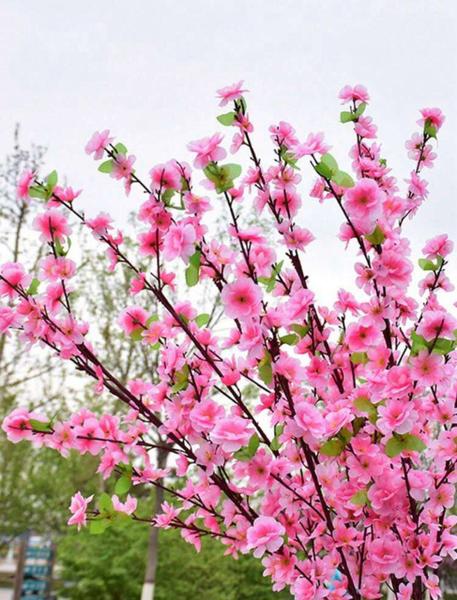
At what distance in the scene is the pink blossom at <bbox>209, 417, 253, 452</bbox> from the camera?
146 cm

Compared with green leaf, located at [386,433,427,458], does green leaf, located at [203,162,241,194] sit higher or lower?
higher

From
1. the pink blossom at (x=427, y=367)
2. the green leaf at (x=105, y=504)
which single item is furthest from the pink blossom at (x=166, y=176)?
the green leaf at (x=105, y=504)

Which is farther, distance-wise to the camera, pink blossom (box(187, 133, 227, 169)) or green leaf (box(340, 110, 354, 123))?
green leaf (box(340, 110, 354, 123))

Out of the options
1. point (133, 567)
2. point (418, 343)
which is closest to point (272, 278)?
point (418, 343)

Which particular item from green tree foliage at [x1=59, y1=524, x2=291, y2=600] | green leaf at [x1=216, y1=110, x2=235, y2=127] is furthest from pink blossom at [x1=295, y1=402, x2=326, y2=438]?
green tree foliage at [x1=59, y1=524, x2=291, y2=600]

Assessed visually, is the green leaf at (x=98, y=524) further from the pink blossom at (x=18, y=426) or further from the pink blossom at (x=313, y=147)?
the pink blossom at (x=313, y=147)

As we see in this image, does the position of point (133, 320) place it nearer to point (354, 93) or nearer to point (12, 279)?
point (12, 279)

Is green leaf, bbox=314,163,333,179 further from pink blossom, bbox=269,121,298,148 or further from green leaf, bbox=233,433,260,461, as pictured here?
green leaf, bbox=233,433,260,461

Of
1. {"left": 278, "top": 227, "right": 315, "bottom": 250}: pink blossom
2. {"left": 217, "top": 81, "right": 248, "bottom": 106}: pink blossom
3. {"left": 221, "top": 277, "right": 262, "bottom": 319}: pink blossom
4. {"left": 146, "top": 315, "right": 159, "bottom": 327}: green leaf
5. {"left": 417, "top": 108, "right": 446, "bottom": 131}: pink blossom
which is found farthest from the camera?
{"left": 417, "top": 108, "right": 446, "bottom": 131}: pink blossom

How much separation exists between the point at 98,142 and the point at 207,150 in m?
0.27

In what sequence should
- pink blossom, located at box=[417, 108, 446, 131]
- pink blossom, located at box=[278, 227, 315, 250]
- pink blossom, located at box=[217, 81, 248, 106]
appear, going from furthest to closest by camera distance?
pink blossom, located at box=[417, 108, 446, 131]
pink blossom, located at box=[278, 227, 315, 250]
pink blossom, located at box=[217, 81, 248, 106]

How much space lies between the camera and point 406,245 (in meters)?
1.75

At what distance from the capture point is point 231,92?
5.56ft

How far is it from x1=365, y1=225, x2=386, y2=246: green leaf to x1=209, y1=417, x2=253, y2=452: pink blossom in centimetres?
47
